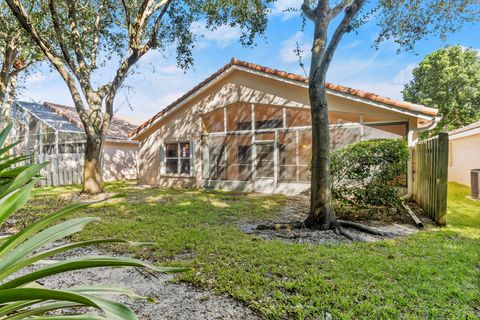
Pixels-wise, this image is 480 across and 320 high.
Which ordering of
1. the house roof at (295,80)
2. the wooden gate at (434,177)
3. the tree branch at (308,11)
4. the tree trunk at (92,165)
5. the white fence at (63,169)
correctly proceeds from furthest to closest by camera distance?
the white fence at (63,169), the tree trunk at (92,165), the house roof at (295,80), the tree branch at (308,11), the wooden gate at (434,177)

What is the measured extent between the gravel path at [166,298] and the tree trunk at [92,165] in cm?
765

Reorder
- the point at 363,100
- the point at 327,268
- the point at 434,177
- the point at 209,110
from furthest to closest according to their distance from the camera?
the point at 209,110
the point at 363,100
the point at 434,177
the point at 327,268

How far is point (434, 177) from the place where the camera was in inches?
232

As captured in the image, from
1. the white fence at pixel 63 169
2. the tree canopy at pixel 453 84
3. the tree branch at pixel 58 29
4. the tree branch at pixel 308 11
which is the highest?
the tree canopy at pixel 453 84

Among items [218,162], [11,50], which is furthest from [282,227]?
[11,50]

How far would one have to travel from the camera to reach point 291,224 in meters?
5.79

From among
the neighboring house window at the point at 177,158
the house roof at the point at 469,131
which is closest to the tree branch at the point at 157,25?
the neighboring house window at the point at 177,158

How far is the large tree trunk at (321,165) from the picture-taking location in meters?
5.53

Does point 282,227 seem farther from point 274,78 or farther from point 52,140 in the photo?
A: point 52,140

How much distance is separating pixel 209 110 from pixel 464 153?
1180 cm

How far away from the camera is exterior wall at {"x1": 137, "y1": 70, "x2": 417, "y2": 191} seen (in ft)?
32.5

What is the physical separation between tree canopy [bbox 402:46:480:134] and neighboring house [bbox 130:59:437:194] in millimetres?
17916

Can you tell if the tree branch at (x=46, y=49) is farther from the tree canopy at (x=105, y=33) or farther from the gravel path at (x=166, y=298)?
the gravel path at (x=166, y=298)

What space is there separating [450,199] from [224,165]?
334 inches
